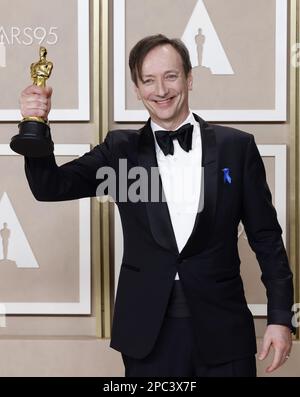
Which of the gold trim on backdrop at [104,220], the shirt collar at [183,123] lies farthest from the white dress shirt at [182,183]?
the gold trim on backdrop at [104,220]

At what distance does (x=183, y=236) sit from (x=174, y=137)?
0.87ft

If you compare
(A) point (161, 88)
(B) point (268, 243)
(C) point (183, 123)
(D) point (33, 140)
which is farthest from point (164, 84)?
(B) point (268, 243)

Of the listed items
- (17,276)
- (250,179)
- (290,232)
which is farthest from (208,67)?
(17,276)

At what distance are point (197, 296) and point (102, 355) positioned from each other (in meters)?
0.97

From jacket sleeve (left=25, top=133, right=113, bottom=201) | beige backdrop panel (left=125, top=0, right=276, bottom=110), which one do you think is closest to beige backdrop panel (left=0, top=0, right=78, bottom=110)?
beige backdrop panel (left=125, top=0, right=276, bottom=110)

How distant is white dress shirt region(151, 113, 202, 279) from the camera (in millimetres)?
1489

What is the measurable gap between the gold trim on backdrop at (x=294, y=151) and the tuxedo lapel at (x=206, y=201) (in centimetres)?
83

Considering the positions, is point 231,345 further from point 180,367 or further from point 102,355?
point 102,355

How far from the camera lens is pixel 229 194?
4.89 feet

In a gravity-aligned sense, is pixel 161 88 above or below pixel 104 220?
above

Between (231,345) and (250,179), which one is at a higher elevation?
(250,179)

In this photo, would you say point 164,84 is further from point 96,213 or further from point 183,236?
point 96,213

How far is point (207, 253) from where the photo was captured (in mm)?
1462

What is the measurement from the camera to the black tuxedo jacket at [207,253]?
1.45 metres
